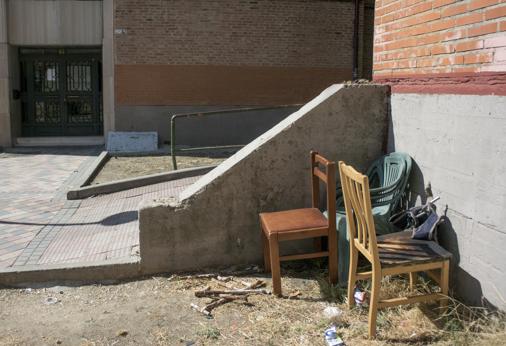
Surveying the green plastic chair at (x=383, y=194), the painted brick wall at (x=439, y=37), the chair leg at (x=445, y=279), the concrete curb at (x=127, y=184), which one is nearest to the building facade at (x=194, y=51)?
the concrete curb at (x=127, y=184)

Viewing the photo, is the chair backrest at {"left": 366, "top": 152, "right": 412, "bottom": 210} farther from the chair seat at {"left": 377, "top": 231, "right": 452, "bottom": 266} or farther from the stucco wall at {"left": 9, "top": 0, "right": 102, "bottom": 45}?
the stucco wall at {"left": 9, "top": 0, "right": 102, "bottom": 45}

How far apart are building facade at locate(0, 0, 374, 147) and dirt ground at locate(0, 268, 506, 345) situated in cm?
1015

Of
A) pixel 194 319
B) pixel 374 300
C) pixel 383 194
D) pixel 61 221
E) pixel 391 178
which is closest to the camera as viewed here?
pixel 374 300

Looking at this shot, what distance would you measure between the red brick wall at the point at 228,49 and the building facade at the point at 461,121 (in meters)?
9.68

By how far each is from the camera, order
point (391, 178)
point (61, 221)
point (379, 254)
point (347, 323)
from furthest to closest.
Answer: point (61, 221) < point (391, 178) < point (347, 323) < point (379, 254)

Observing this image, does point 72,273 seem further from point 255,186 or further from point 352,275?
point 352,275

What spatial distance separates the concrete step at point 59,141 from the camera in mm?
14906

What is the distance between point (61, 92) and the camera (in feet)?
50.8

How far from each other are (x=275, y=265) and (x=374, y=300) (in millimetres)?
957

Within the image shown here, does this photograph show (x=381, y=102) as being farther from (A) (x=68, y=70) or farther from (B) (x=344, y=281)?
(A) (x=68, y=70)

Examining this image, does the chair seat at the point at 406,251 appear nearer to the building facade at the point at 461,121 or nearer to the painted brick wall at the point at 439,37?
the building facade at the point at 461,121

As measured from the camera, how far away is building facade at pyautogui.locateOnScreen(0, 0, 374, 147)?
14109 millimetres

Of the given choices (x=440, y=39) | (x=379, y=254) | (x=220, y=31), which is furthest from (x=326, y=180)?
(x=220, y=31)

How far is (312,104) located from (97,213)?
342 cm
